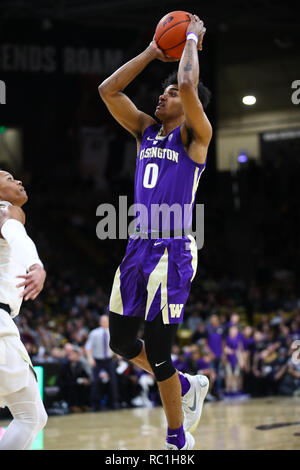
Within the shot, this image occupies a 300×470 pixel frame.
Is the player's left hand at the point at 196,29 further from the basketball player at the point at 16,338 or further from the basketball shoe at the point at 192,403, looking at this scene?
the basketball shoe at the point at 192,403

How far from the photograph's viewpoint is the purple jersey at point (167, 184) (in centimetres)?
426

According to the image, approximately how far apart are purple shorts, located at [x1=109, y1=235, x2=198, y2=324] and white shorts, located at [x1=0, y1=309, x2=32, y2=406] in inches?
28.4

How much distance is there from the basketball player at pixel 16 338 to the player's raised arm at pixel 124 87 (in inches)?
46.0

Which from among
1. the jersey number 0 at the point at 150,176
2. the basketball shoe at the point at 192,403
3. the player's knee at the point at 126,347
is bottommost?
the basketball shoe at the point at 192,403

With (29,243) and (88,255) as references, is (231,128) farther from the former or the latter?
(29,243)

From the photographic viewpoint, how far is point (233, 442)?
7.30 meters

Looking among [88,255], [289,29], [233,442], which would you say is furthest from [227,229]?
[233,442]

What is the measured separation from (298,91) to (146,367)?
50.2 ft

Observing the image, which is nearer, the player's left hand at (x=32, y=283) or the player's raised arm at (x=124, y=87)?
the player's left hand at (x=32, y=283)

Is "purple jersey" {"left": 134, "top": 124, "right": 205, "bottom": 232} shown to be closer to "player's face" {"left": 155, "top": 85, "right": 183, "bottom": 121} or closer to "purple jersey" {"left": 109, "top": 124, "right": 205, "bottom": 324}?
"purple jersey" {"left": 109, "top": 124, "right": 205, "bottom": 324}

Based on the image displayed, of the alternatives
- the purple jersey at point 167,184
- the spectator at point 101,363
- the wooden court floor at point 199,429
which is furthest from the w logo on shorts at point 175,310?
the spectator at point 101,363

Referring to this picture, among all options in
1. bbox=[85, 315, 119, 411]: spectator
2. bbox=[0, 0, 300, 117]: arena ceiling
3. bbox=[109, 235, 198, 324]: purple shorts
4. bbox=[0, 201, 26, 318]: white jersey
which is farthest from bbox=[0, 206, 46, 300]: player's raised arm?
bbox=[0, 0, 300, 117]: arena ceiling

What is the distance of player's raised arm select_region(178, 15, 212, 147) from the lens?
4.13m

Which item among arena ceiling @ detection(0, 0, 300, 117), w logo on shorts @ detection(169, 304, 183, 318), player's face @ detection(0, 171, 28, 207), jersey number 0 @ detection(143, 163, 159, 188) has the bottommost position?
w logo on shorts @ detection(169, 304, 183, 318)
